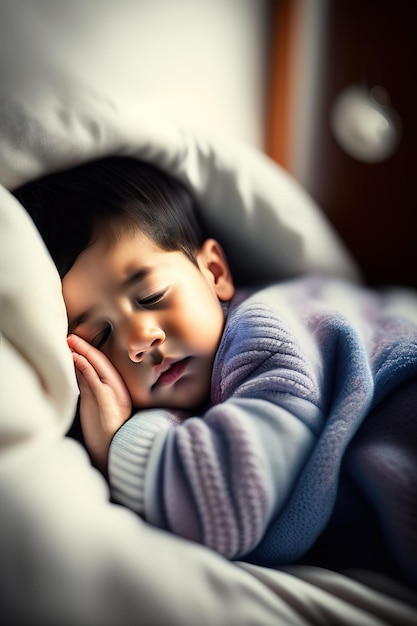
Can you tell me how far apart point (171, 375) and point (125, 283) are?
0.11 metres

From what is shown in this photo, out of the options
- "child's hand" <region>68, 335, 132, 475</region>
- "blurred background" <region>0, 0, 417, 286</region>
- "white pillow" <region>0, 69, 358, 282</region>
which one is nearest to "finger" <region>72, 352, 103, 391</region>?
"child's hand" <region>68, 335, 132, 475</region>

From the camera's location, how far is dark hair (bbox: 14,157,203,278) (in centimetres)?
66

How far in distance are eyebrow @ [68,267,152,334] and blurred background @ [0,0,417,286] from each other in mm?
278

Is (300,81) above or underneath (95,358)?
above

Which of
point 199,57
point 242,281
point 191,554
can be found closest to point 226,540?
point 191,554

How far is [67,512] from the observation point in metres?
0.50

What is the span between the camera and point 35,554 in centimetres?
49

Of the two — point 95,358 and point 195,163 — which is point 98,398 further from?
point 195,163

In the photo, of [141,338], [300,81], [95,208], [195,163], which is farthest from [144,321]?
[300,81]

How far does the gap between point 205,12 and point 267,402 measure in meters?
0.65

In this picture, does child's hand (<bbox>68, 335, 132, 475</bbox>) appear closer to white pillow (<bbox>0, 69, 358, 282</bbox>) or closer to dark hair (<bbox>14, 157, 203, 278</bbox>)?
dark hair (<bbox>14, 157, 203, 278</bbox>)

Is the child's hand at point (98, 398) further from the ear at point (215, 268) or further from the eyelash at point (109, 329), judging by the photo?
the ear at point (215, 268)

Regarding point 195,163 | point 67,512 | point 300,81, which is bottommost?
point 67,512

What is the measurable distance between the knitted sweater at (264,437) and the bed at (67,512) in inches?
1.1
